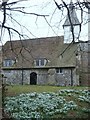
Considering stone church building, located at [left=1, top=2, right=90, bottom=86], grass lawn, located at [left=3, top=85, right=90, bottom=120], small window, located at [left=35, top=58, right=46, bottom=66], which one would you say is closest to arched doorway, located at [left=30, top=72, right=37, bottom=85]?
stone church building, located at [left=1, top=2, right=90, bottom=86]

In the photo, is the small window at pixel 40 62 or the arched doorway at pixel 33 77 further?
the small window at pixel 40 62

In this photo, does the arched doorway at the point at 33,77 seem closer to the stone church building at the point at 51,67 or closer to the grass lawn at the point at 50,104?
the stone church building at the point at 51,67

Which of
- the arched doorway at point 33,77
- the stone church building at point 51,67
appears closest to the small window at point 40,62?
the stone church building at point 51,67

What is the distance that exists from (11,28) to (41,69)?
2303 centimetres

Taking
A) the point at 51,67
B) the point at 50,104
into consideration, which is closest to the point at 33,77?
the point at 51,67

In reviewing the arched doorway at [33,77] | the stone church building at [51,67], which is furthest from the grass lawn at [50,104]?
the arched doorway at [33,77]

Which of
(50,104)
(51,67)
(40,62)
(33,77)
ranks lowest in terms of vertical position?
(33,77)

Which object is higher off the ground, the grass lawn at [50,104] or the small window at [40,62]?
the small window at [40,62]

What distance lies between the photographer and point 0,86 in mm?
10312

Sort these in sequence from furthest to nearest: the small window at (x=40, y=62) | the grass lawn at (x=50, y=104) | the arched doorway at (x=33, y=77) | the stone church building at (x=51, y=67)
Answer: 1. the small window at (x=40, y=62)
2. the arched doorway at (x=33, y=77)
3. the stone church building at (x=51, y=67)
4. the grass lawn at (x=50, y=104)

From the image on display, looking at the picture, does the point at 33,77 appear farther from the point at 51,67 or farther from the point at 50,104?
the point at 50,104

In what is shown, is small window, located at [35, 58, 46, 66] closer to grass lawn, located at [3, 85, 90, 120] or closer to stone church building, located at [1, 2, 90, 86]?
stone church building, located at [1, 2, 90, 86]

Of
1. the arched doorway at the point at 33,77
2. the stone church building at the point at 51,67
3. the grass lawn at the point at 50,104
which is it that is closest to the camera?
the grass lawn at the point at 50,104

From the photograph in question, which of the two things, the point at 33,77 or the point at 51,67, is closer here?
the point at 51,67
